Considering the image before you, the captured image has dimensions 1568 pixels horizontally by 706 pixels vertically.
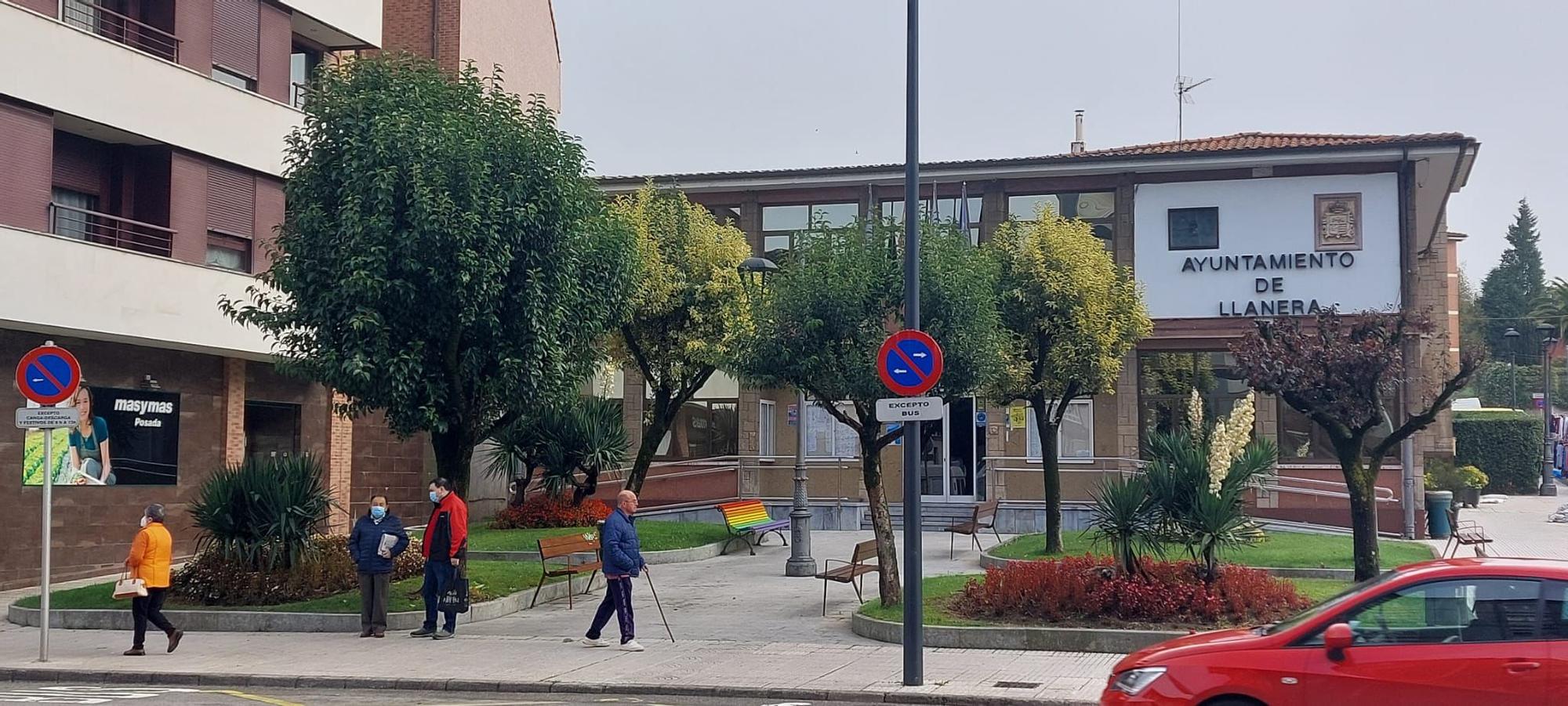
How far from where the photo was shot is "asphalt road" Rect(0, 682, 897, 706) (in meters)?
11.4

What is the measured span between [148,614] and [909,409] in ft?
27.2

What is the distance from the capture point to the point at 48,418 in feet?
46.0

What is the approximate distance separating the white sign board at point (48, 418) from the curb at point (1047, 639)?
348 inches

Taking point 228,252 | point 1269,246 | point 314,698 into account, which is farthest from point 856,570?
point 1269,246

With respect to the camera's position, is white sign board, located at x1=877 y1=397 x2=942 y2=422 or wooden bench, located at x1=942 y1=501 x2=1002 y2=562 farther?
wooden bench, located at x1=942 y1=501 x2=1002 y2=562

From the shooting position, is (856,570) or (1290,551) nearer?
(856,570)

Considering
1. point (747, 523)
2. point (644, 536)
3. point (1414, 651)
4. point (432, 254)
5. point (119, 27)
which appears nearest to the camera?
point (1414, 651)

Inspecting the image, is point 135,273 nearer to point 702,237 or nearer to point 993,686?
point 702,237

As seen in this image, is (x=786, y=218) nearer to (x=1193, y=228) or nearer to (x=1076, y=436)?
(x=1076, y=436)

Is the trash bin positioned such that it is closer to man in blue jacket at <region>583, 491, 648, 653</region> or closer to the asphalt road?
man in blue jacket at <region>583, 491, 648, 653</region>

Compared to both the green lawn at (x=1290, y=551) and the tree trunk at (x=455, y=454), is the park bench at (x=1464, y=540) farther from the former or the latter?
the tree trunk at (x=455, y=454)

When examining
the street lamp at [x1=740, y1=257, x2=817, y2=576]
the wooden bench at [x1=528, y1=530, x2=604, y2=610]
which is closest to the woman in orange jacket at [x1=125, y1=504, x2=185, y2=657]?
the wooden bench at [x1=528, y1=530, x2=604, y2=610]

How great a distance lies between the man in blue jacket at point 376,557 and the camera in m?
15.0

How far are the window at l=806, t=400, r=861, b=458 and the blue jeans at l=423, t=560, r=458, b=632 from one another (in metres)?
17.4
